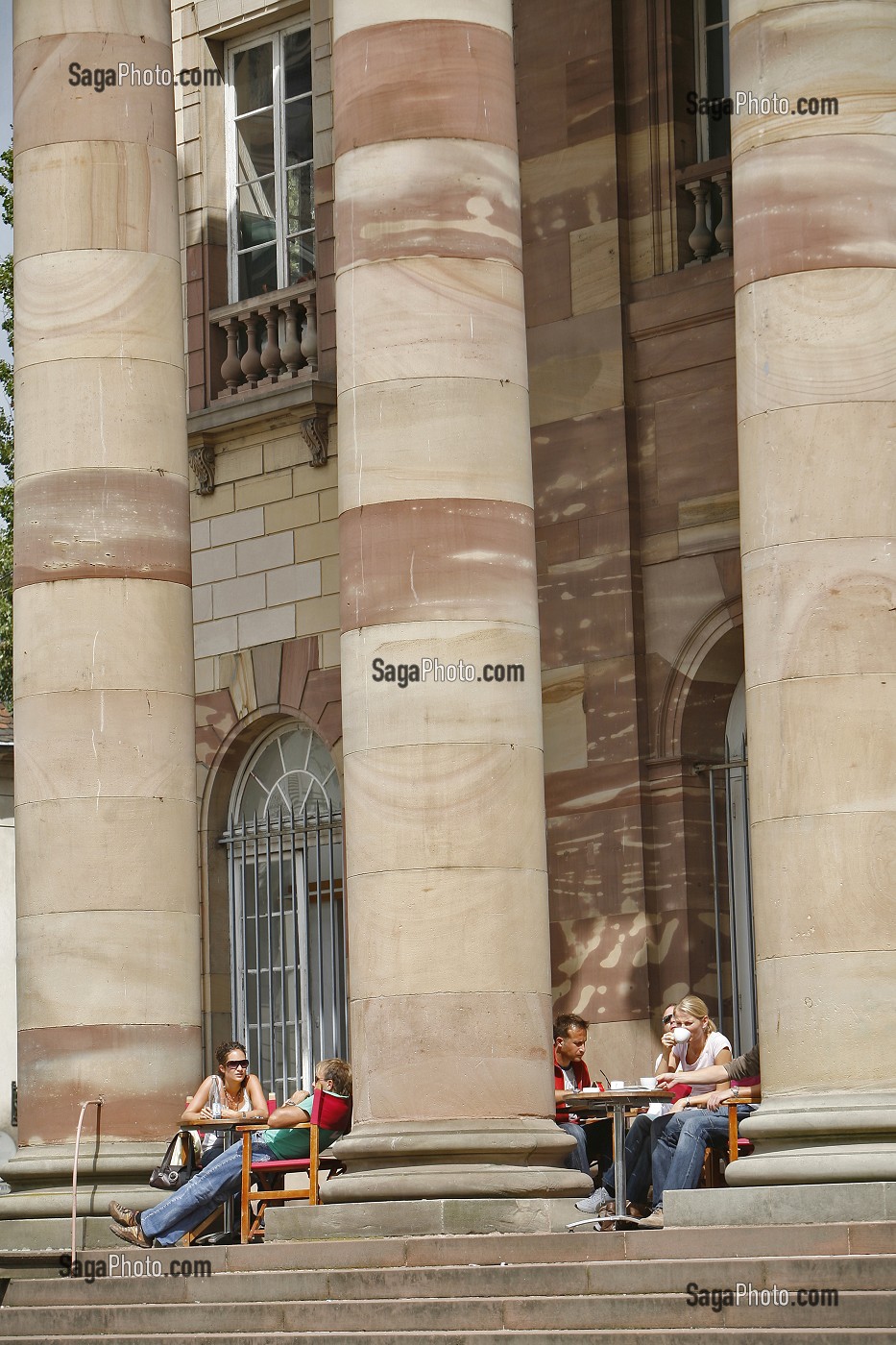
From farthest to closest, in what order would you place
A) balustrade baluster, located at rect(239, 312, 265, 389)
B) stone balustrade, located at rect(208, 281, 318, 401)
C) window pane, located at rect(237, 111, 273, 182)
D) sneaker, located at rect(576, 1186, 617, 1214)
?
1. window pane, located at rect(237, 111, 273, 182)
2. balustrade baluster, located at rect(239, 312, 265, 389)
3. stone balustrade, located at rect(208, 281, 318, 401)
4. sneaker, located at rect(576, 1186, 617, 1214)

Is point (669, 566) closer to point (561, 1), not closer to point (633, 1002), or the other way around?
point (633, 1002)

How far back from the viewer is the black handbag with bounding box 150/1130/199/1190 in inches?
601

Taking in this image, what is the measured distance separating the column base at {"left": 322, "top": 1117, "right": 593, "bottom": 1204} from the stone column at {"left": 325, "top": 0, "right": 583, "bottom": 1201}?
14mm

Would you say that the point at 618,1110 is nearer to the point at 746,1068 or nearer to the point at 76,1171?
the point at 746,1068

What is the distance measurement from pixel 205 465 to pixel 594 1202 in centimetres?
1129

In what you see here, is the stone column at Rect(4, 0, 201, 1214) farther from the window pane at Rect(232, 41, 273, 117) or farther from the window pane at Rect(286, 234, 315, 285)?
the window pane at Rect(232, 41, 273, 117)

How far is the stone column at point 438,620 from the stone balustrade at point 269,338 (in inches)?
308

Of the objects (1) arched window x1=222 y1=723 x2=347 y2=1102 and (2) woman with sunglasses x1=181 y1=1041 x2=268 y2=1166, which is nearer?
(2) woman with sunglasses x1=181 y1=1041 x2=268 y2=1166

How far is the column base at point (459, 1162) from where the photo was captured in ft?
43.8

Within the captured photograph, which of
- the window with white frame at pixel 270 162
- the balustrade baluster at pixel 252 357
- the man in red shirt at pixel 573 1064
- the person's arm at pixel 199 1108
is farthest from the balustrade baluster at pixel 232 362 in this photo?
the man in red shirt at pixel 573 1064

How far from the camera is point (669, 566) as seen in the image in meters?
19.6

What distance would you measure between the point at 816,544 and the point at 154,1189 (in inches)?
240

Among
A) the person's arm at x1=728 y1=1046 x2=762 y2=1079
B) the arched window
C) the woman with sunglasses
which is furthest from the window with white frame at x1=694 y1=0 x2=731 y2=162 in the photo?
the person's arm at x1=728 y1=1046 x2=762 y2=1079

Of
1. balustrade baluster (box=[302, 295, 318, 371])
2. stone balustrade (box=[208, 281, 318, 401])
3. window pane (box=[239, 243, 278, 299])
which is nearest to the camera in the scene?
balustrade baluster (box=[302, 295, 318, 371])
